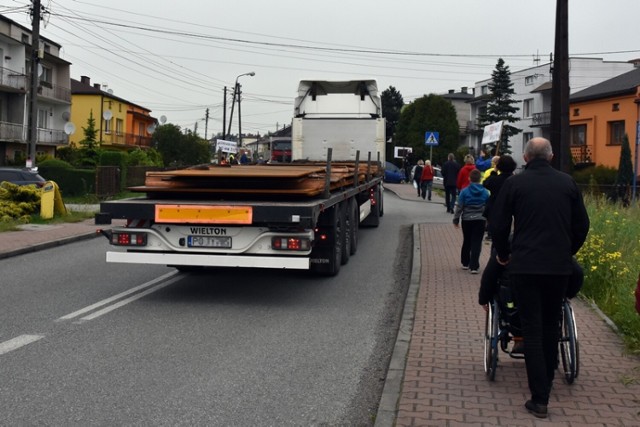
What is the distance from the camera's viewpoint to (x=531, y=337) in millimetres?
4910

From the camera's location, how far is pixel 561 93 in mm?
12086

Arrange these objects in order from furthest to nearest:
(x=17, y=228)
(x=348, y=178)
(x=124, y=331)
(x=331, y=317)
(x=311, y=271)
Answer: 1. (x=17, y=228)
2. (x=348, y=178)
3. (x=311, y=271)
4. (x=331, y=317)
5. (x=124, y=331)

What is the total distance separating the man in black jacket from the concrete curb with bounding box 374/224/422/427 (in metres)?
0.89

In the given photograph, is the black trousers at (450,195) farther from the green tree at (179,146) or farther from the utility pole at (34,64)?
the green tree at (179,146)

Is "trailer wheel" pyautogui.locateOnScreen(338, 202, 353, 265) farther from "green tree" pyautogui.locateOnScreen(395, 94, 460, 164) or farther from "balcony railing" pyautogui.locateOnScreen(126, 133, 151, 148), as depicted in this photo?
"balcony railing" pyautogui.locateOnScreen(126, 133, 151, 148)

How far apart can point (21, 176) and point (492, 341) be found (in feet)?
64.4

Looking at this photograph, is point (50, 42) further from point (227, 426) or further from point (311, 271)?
point (227, 426)

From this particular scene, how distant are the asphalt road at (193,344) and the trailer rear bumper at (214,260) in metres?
0.53

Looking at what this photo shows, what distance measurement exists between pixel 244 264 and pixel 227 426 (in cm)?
387

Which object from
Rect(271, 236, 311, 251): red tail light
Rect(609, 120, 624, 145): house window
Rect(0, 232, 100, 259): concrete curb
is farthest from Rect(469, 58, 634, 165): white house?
Rect(271, 236, 311, 251): red tail light

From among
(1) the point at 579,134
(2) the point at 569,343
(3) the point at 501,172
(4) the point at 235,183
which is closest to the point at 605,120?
(1) the point at 579,134

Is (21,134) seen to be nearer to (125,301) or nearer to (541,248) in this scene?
(125,301)

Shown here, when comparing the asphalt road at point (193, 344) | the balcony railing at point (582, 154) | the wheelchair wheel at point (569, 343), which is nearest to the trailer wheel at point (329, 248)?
the asphalt road at point (193, 344)

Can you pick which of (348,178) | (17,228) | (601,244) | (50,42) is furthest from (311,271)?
(50,42)
